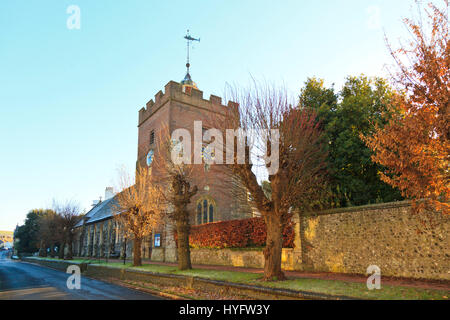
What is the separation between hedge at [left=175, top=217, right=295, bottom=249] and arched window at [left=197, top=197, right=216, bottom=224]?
5.17m

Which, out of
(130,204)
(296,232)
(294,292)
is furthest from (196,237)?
(294,292)

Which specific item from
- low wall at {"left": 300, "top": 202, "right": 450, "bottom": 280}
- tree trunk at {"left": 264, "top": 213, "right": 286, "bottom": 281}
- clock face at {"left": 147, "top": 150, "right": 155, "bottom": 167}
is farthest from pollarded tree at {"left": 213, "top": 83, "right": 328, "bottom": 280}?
clock face at {"left": 147, "top": 150, "right": 155, "bottom": 167}

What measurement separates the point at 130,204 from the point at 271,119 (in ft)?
42.7

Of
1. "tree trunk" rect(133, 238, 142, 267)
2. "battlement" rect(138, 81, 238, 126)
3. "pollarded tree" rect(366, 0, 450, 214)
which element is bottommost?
"tree trunk" rect(133, 238, 142, 267)

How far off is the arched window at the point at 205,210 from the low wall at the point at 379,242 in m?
15.5

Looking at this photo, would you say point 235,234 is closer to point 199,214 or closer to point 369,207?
point 369,207

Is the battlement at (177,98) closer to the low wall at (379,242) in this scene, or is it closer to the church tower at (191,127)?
the church tower at (191,127)

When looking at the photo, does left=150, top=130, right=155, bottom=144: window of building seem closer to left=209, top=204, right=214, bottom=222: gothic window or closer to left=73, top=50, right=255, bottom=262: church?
left=73, top=50, right=255, bottom=262: church

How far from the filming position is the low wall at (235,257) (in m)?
15.4

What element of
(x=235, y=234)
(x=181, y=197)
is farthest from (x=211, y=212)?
(x=181, y=197)

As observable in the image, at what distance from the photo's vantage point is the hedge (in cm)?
1683

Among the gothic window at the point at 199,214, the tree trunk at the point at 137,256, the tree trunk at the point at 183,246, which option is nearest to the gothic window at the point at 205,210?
the gothic window at the point at 199,214

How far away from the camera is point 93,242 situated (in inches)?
1813
